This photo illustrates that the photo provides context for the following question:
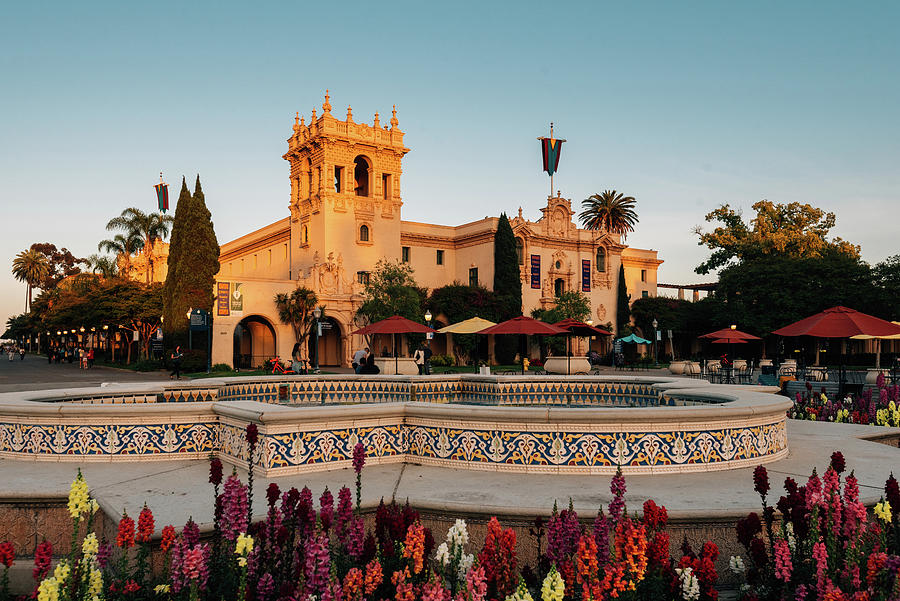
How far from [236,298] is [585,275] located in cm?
3109

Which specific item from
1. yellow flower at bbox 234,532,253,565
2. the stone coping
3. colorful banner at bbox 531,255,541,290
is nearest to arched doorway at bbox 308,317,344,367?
colorful banner at bbox 531,255,541,290

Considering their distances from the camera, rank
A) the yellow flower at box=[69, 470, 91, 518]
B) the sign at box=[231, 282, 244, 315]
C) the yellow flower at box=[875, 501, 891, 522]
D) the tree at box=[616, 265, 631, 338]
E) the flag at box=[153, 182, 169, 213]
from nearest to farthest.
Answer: the yellow flower at box=[69, 470, 91, 518]
the yellow flower at box=[875, 501, 891, 522]
the sign at box=[231, 282, 244, 315]
the tree at box=[616, 265, 631, 338]
the flag at box=[153, 182, 169, 213]

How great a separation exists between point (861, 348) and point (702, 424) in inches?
2462

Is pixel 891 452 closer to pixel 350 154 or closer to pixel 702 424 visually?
pixel 702 424

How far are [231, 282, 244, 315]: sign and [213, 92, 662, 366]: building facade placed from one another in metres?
0.06

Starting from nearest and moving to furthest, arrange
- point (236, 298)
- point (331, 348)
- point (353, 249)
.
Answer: point (236, 298)
point (353, 249)
point (331, 348)

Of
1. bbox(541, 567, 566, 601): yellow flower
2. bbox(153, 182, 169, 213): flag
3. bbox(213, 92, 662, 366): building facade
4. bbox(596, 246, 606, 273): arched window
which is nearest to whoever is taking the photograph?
bbox(541, 567, 566, 601): yellow flower

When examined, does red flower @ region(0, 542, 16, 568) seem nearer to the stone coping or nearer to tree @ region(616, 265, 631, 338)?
the stone coping

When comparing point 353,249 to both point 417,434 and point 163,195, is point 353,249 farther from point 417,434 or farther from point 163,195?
point 417,434

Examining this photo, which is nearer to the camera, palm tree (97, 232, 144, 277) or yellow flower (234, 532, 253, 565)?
yellow flower (234, 532, 253, 565)

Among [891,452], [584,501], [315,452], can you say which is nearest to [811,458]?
[891,452]

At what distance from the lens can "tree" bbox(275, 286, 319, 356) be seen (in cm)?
4472

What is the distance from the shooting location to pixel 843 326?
17.6m

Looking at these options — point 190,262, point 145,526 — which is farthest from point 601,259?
point 145,526
